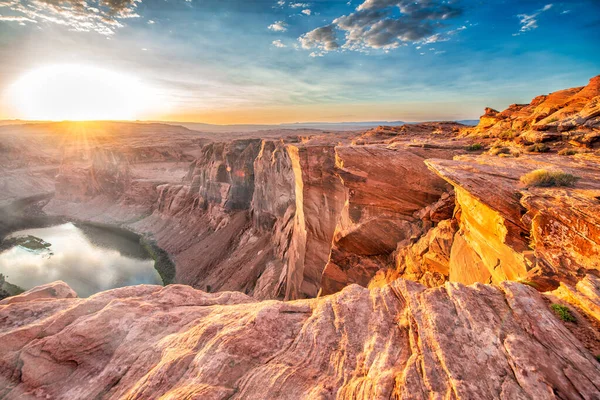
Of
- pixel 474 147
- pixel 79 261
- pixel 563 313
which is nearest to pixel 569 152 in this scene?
pixel 474 147

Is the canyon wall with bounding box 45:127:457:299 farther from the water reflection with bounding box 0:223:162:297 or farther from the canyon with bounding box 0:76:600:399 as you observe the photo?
the water reflection with bounding box 0:223:162:297

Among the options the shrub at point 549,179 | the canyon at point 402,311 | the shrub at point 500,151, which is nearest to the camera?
the canyon at point 402,311

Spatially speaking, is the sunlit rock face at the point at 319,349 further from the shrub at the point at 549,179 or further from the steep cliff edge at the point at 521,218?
the shrub at the point at 549,179

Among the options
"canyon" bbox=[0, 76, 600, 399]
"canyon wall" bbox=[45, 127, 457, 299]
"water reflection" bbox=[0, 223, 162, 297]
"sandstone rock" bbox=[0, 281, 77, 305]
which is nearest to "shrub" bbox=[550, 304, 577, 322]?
"canyon" bbox=[0, 76, 600, 399]

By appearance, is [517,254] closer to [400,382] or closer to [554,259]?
[554,259]

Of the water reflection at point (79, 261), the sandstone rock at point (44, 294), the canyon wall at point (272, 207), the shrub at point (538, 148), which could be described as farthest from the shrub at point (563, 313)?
the water reflection at point (79, 261)

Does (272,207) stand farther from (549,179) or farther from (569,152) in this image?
(549,179)

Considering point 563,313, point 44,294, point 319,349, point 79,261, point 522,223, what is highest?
point 522,223
